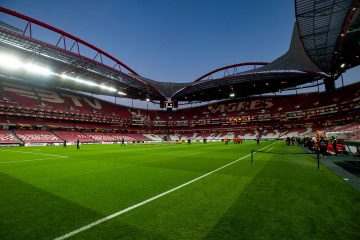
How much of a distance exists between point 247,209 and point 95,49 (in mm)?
49853

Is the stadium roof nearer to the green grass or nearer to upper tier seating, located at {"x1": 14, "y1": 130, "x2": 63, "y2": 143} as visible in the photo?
upper tier seating, located at {"x1": 14, "y1": 130, "x2": 63, "y2": 143}

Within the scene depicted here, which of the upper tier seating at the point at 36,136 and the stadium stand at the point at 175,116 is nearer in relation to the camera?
the upper tier seating at the point at 36,136

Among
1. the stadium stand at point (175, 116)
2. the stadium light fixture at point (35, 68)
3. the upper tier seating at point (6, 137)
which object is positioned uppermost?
the stadium light fixture at point (35, 68)

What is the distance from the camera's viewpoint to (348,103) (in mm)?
51500

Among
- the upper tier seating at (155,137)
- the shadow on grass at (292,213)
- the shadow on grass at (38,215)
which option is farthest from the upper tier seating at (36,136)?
the shadow on grass at (292,213)

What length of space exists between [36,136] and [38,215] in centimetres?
5103

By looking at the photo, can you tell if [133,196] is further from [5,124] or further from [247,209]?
[5,124]

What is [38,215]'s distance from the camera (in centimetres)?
411

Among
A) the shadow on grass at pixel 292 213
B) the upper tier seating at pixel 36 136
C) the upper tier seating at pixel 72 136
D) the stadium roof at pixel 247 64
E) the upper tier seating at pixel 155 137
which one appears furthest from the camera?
the upper tier seating at pixel 155 137

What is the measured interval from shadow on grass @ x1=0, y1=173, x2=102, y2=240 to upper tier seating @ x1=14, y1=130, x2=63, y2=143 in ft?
148

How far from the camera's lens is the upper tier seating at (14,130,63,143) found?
42.7 metres

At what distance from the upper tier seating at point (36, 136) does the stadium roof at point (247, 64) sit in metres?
14.8

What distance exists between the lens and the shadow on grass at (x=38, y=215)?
3349 mm

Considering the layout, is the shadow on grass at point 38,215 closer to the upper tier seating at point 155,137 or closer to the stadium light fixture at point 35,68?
the stadium light fixture at point 35,68
